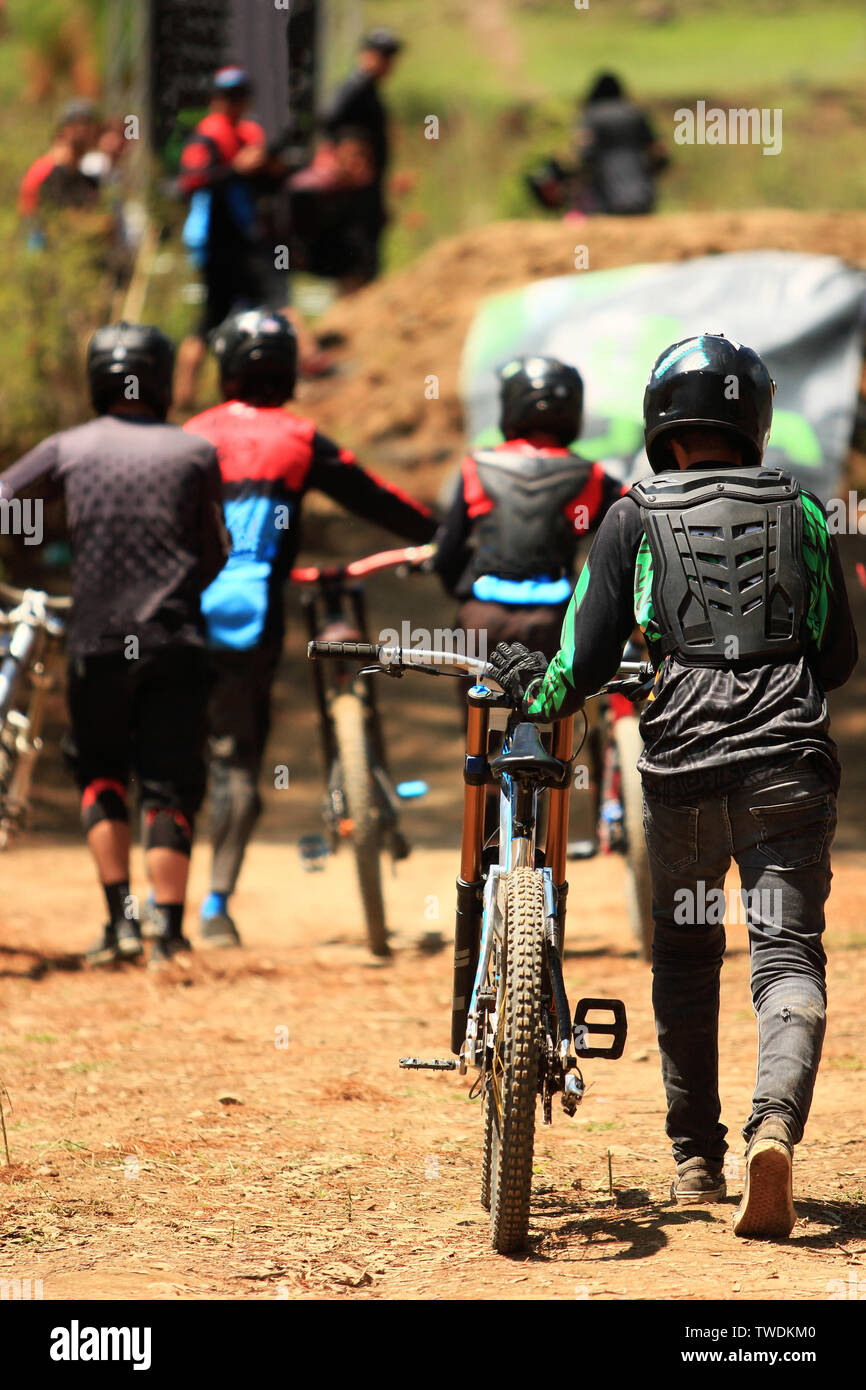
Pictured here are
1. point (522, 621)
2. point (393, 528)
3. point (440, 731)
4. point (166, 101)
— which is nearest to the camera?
point (522, 621)

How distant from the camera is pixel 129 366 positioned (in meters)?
6.14

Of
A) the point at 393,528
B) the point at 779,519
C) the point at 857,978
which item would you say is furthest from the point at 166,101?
the point at 779,519

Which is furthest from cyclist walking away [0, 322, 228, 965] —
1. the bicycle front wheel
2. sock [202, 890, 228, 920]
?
the bicycle front wheel

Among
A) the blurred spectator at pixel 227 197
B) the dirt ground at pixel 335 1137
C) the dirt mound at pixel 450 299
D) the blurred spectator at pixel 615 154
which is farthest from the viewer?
the blurred spectator at pixel 615 154

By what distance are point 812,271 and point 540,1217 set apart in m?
9.73

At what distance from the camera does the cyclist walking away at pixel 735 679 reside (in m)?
3.51

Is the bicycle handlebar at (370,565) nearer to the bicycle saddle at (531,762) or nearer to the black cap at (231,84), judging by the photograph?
the bicycle saddle at (531,762)

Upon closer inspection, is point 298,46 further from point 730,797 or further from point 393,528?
point 730,797

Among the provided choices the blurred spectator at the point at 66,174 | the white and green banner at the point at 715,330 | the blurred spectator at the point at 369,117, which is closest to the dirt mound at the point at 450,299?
the blurred spectator at the point at 369,117

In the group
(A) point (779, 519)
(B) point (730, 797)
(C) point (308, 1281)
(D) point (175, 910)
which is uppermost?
(A) point (779, 519)

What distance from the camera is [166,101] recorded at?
14938 mm

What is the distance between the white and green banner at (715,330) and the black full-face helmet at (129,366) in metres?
5.61

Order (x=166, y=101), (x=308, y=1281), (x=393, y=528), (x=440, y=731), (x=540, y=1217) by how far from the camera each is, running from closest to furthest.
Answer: (x=308, y=1281)
(x=540, y=1217)
(x=393, y=528)
(x=440, y=731)
(x=166, y=101)

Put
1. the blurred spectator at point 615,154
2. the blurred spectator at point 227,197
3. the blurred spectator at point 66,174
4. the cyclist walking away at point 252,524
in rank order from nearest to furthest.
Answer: the cyclist walking away at point 252,524 < the blurred spectator at point 227,197 < the blurred spectator at point 66,174 < the blurred spectator at point 615,154
